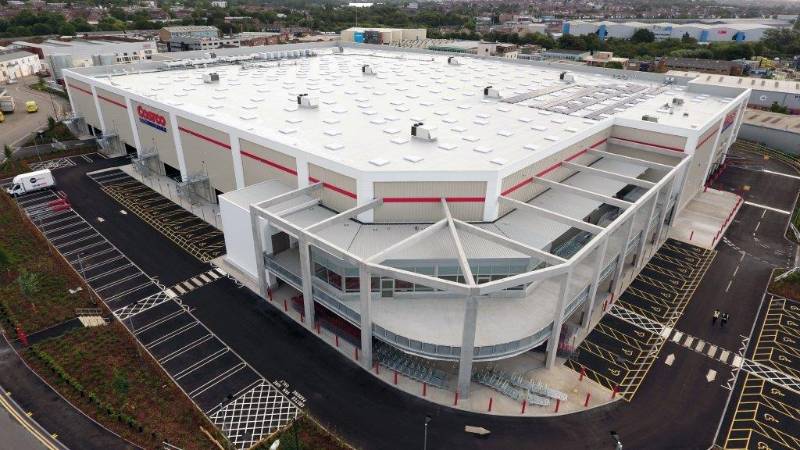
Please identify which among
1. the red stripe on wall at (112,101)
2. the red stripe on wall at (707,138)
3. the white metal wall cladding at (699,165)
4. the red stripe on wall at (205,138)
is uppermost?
the red stripe on wall at (112,101)

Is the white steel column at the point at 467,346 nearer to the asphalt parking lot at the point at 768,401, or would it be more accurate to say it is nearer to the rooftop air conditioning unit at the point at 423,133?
the asphalt parking lot at the point at 768,401

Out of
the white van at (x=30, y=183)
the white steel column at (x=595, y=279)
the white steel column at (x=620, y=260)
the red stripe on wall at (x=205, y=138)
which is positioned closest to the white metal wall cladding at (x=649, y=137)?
the white steel column at (x=620, y=260)

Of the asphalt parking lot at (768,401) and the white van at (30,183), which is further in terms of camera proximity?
the white van at (30,183)

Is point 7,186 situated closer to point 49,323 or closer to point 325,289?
point 49,323

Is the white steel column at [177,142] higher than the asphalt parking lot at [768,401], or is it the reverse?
the white steel column at [177,142]

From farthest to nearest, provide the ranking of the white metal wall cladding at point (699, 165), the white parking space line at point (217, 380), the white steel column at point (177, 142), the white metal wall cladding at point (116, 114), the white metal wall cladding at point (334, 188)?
the white metal wall cladding at point (116, 114)
the white steel column at point (177, 142)
the white metal wall cladding at point (699, 165)
the white metal wall cladding at point (334, 188)
the white parking space line at point (217, 380)

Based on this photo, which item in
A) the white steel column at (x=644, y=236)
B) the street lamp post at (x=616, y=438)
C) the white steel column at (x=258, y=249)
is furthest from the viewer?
the white steel column at (x=644, y=236)

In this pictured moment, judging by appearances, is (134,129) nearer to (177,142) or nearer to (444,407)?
(177,142)
